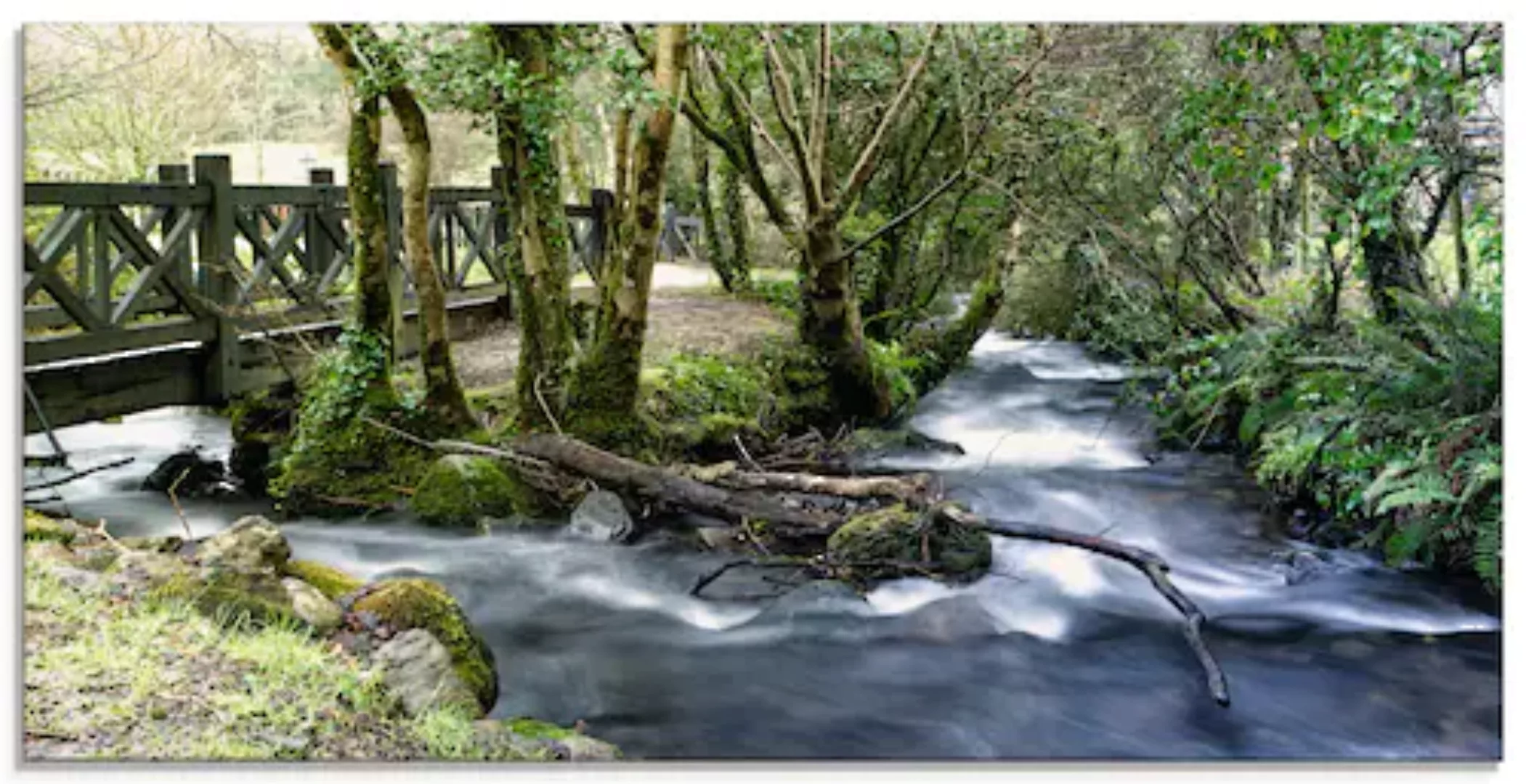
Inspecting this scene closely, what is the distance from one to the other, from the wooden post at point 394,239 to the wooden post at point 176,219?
0.99 m

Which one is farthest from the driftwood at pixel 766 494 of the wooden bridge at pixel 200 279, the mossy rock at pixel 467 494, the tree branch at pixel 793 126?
the tree branch at pixel 793 126

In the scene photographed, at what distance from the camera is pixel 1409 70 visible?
13.3 feet

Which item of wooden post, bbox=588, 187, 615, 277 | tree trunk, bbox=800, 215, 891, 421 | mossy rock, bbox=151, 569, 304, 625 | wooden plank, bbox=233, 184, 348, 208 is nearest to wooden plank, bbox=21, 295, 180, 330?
wooden plank, bbox=233, 184, 348, 208

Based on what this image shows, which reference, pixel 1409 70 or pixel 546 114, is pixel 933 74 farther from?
pixel 1409 70

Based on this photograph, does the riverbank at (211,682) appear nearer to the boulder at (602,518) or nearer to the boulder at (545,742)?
the boulder at (545,742)

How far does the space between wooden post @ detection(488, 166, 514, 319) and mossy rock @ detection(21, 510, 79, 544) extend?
2.60m

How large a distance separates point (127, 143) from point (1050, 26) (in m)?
3.81

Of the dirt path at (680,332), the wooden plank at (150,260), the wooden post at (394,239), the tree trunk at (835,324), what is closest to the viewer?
the wooden plank at (150,260)

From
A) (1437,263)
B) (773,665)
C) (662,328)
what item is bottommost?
(773,665)

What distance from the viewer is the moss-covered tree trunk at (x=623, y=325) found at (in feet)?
19.1

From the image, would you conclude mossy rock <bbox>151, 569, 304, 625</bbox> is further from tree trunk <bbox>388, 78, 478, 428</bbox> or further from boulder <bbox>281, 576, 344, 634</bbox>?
tree trunk <bbox>388, 78, 478, 428</bbox>

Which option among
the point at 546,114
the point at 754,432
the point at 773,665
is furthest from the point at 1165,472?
the point at 546,114

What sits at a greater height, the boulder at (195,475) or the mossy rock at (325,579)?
the boulder at (195,475)

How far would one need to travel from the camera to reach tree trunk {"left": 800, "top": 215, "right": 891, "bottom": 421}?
7.47 m
